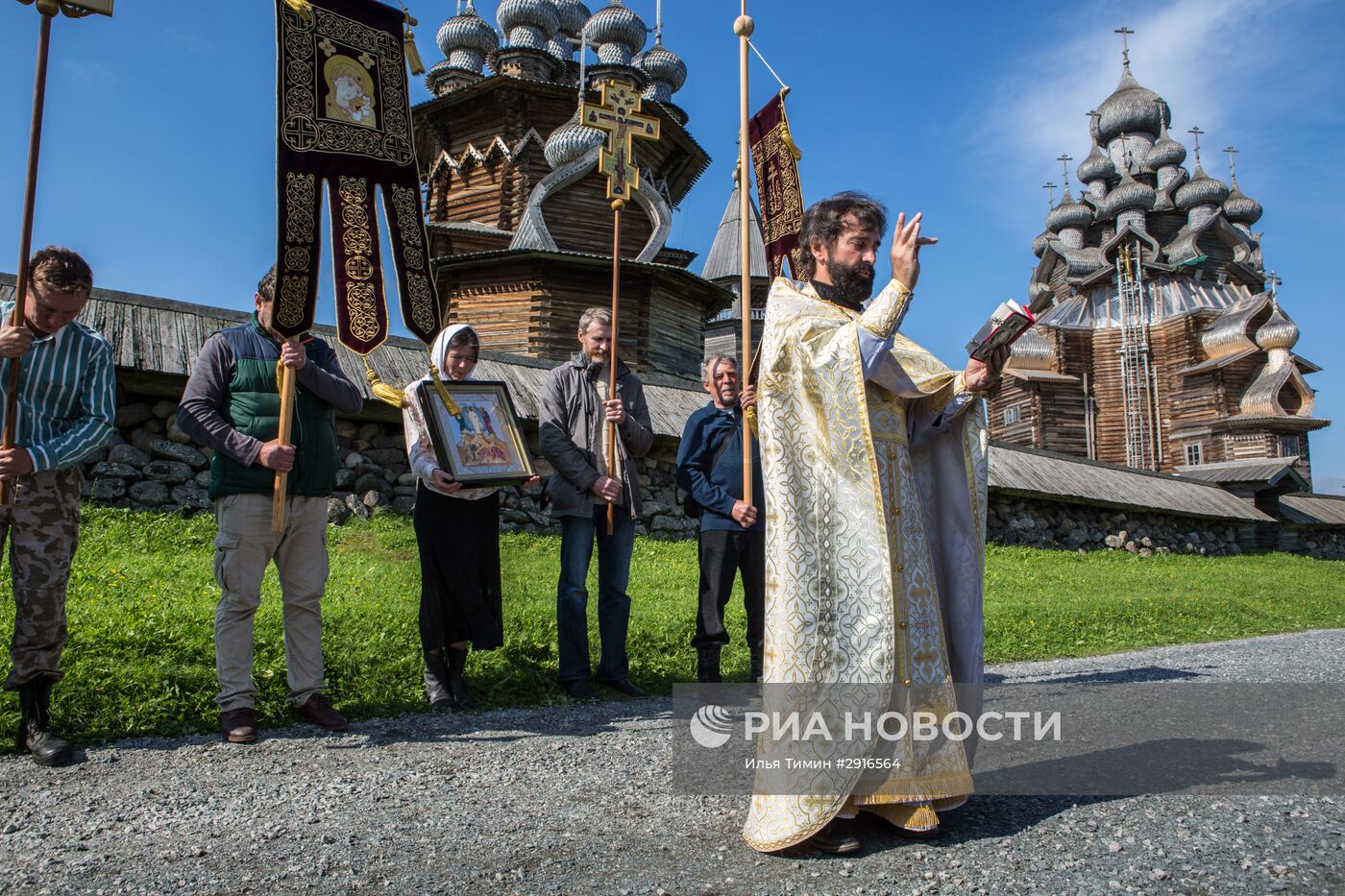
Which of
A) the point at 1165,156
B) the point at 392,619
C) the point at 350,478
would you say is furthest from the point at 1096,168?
the point at 392,619

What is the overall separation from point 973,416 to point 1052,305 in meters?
42.1

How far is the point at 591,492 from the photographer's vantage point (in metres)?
5.05

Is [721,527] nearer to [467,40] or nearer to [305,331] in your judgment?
[305,331]

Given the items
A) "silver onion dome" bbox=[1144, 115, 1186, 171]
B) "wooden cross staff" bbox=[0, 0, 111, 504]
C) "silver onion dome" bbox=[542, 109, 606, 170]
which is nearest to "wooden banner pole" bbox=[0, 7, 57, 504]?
"wooden cross staff" bbox=[0, 0, 111, 504]

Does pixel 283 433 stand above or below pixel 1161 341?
below

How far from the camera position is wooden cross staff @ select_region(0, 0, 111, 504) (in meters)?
3.34

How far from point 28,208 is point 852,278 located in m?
2.91

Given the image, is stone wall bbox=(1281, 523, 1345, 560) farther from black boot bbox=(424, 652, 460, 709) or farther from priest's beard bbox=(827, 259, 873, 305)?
priest's beard bbox=(827, 259, 873, 305)

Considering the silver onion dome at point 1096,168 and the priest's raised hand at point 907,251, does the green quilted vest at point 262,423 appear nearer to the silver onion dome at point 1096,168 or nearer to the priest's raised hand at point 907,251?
the priest's raised hand at point 907,251

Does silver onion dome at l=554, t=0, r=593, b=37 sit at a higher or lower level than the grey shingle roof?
higher

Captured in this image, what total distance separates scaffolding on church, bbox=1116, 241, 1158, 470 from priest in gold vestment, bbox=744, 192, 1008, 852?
35827 millimetres

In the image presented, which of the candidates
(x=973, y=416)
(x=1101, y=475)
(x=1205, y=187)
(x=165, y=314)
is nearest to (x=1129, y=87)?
(x=1205, y=187)

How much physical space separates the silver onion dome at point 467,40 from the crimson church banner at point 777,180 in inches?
824

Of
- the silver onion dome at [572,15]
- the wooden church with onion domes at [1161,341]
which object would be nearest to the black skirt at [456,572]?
the silver onion dome at [572,15]
